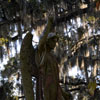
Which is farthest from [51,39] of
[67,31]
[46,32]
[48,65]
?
[67,31]

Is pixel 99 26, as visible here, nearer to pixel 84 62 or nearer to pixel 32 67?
pixel 84 62

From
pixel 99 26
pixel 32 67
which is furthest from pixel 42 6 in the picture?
pixel 32 67

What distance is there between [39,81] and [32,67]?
0.21 m

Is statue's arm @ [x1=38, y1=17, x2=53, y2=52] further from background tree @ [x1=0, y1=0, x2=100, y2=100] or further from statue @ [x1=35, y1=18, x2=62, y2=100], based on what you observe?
background tree @ [x1=0, y1=0, x2=100, y2=100]

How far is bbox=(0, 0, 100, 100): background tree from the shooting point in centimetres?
1109

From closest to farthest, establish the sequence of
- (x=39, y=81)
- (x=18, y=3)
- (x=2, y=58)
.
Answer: (x=39, y=81) → (x=18, y=3) → (x=2, y=58)

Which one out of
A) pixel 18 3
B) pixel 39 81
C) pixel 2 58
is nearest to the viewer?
pixel 39 81

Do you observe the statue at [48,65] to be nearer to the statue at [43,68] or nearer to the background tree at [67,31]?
the statue at [43,68]

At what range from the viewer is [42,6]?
36.7 feet

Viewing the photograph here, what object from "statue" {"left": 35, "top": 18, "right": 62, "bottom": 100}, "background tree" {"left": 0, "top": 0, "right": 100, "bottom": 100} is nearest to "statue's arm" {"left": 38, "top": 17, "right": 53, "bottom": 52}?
"statue" {"left": 35, "top": 18, "right": 62, "bottom": 100}

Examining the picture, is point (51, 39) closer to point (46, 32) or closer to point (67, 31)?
point (46, 32)

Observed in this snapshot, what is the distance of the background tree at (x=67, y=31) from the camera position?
1109 cm

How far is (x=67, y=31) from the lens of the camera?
459 inches

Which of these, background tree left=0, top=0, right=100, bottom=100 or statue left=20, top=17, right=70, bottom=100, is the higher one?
background tree left=0, top=0, right=100, bottom=100
